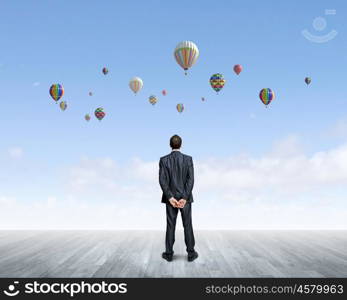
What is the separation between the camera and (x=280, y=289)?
18.2ft

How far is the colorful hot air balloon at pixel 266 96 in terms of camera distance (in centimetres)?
2627

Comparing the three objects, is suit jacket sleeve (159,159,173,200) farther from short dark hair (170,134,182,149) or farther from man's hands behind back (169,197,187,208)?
short dark hair (170,134,182,149)

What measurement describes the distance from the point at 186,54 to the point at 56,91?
8.12 meters

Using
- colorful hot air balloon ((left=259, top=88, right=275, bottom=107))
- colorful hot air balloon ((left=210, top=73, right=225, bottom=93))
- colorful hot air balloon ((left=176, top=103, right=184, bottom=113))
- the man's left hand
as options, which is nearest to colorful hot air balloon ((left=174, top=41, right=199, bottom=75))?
colorful hot air balloon ((left=210, top=73, right=225, bottom=93))

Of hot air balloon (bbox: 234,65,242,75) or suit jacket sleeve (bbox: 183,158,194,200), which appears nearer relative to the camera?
suit jacket sleeve (bbox: 183,158,194,200)

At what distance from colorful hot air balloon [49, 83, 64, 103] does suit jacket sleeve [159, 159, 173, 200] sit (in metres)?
19.0

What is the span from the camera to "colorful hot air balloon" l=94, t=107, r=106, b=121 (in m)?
28.9

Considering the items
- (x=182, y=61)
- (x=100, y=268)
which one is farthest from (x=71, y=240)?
(x=182, y=61)

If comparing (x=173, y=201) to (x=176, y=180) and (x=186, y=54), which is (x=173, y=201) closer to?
(x=176, y=180)

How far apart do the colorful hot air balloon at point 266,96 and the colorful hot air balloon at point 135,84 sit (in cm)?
792

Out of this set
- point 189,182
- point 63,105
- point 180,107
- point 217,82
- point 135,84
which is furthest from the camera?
point 180,107

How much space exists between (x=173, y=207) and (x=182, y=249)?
2.39 metres

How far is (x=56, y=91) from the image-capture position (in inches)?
1005

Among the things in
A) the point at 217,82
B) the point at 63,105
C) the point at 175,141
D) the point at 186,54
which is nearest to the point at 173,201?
the point at 175,141
